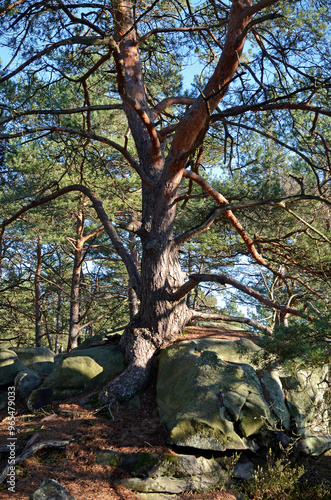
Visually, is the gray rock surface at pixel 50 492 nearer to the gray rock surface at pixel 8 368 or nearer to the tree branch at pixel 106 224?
the tree branch at pixel 106 224

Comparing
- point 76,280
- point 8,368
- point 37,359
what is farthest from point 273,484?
point 76,280

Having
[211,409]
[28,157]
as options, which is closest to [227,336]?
[211,409]

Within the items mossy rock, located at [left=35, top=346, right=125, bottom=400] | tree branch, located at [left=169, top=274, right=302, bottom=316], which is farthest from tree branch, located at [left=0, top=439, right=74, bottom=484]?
tree branch, located at [left=169, top=274, right=302, bottom=316]

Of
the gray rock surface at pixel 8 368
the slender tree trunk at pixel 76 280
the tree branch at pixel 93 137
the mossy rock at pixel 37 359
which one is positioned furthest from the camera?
the slender tree trunk at pixel 76 280

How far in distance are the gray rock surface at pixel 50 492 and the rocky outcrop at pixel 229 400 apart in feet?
5.24

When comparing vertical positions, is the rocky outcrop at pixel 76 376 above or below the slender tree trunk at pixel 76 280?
below

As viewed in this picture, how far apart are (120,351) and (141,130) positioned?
175 inches

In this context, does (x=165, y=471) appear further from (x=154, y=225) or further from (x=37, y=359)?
(x=37, y=359)

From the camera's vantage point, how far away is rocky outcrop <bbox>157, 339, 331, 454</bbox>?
5.20 meters

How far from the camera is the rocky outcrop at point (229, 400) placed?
520cm

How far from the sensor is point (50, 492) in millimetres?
3936

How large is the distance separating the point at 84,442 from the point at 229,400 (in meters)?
2.10

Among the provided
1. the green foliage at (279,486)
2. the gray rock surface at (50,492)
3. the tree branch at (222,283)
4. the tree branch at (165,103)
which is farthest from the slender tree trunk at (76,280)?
the gray rock surface at (50,492)

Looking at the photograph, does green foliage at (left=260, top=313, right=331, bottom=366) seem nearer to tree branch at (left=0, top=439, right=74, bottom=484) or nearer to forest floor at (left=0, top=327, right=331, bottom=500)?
forest floor at (left=0, top=327, right=331, bottom=500)
